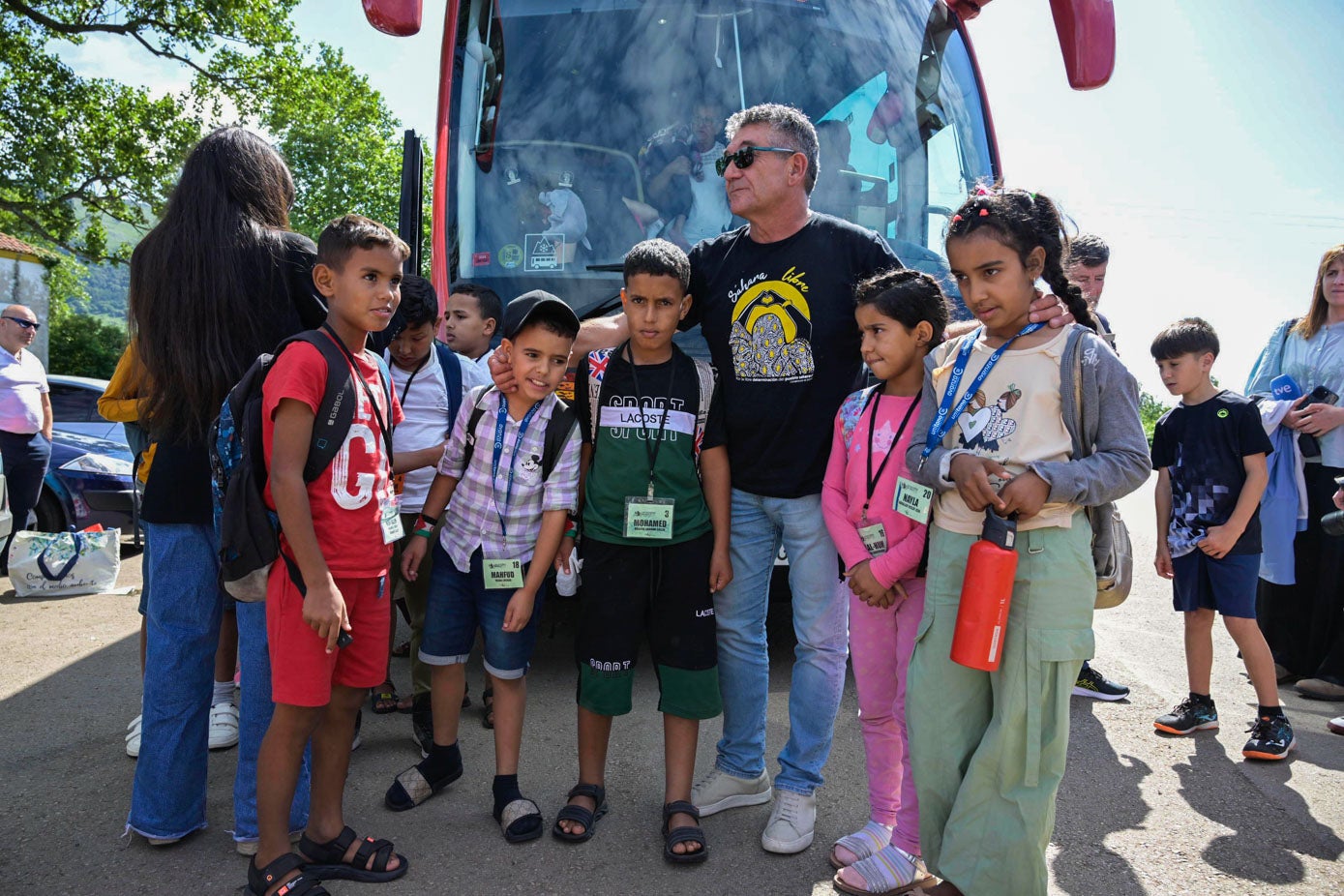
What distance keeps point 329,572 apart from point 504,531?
0.61 m

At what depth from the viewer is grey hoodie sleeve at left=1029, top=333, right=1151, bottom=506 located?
7.09 ft

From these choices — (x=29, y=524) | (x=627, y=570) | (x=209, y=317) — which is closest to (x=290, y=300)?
(x=209, y=317)

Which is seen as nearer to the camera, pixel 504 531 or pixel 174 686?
pixel 174 686

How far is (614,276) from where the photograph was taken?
13.6 ft

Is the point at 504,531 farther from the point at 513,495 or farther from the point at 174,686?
the point at 174,686

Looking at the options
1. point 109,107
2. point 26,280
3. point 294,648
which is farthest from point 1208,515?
point 26,280

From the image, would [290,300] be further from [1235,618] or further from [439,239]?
[1235,618]

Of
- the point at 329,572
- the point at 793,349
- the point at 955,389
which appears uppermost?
the point at 793,349

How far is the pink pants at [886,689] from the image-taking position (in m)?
2.69

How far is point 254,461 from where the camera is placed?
7.79 ft

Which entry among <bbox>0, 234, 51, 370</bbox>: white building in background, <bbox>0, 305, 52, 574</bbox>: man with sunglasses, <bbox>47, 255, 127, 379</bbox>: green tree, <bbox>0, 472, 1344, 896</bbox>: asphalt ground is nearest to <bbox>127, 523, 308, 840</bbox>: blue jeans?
<bbox>0, 472, 1344, 896</bbox>: asphalt ground

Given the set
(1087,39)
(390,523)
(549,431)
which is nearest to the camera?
(390,523)

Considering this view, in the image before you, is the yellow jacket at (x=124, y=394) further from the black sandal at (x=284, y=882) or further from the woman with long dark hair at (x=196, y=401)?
the black sandal at (x=284, y=882)

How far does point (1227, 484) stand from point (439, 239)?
3.56 meters
